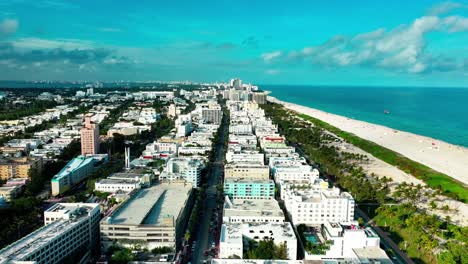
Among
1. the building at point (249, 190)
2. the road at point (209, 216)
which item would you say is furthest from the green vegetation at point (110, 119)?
the building at point (249, 190)

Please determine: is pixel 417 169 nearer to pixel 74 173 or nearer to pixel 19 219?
pixel 74 173

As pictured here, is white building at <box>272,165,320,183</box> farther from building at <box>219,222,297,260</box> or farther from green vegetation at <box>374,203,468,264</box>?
building at <box>219,222,297,260</box>

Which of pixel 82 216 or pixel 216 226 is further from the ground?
pixel 82 216

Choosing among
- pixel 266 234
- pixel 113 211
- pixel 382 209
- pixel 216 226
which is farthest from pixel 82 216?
pixel 382 209

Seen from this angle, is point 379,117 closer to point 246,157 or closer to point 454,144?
point 454,144

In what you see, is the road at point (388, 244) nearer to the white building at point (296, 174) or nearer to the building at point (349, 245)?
the building at point (349, 245)

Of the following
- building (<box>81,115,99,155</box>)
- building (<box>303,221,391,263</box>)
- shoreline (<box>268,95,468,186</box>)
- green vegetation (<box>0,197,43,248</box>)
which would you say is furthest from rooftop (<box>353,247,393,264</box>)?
building (<box>81,115,99,155</box>)

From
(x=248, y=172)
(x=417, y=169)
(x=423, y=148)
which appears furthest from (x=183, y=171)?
(x=423, y=148)
